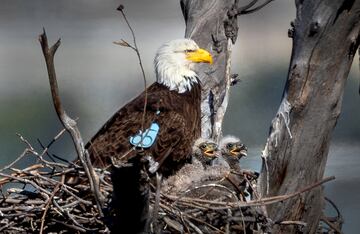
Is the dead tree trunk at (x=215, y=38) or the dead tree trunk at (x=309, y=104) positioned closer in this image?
the dead tree trunk at (x=309, y=104)

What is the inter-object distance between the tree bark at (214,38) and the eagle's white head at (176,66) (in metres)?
0.12

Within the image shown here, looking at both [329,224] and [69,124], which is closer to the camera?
[69,124]

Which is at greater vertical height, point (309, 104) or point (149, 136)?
point (309, 104)

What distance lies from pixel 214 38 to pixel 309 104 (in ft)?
5.21

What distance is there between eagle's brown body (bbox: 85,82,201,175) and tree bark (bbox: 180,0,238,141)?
0.77ft

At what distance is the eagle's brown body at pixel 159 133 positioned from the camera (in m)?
6.14

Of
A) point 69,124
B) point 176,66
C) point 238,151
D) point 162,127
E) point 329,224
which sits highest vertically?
point 176,66

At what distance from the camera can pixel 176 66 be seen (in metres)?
6.71

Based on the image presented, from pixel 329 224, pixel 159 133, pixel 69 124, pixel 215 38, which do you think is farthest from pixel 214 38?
pixel 69 124

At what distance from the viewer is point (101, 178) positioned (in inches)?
190

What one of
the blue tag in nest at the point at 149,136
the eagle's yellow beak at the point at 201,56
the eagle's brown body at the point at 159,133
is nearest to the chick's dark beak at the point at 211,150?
the eagle's brown body at the point at 159,133

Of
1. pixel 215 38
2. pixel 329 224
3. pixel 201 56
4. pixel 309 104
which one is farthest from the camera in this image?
pixel 215 38

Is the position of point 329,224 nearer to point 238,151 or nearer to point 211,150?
point 211,150

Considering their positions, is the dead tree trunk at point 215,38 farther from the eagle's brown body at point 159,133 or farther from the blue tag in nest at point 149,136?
the blue tag in nest at point 149,136
